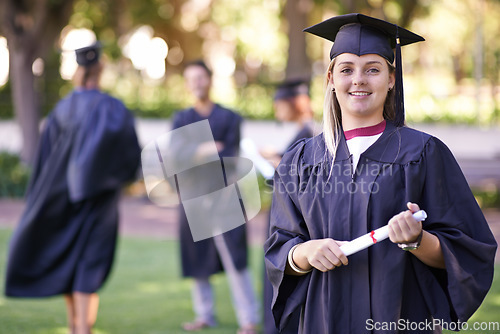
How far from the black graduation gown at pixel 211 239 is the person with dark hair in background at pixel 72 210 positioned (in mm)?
754

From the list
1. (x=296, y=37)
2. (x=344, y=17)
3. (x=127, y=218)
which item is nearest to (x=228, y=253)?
(x=344, y=17)

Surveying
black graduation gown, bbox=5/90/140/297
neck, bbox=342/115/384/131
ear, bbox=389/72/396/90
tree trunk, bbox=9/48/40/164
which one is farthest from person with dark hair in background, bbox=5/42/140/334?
tree trunk, bbox=9/48/40/164

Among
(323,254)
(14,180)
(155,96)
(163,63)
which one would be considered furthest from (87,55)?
(163,63)

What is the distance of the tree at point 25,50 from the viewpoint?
42.0 feet

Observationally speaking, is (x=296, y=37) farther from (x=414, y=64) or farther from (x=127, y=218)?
(x=414, y=64)

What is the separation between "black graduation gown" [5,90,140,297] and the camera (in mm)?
4730

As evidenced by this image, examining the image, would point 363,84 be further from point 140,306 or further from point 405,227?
point 140,306

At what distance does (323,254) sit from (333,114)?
22.6 inches

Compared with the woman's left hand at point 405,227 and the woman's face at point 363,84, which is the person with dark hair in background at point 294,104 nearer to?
the woman's face at point 363,84

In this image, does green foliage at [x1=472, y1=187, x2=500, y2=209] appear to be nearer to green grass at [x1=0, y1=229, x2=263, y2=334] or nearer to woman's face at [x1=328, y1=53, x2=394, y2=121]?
green grass at [x1=0, y1=229, x2=263, y2=334]

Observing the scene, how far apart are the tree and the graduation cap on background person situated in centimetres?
1148

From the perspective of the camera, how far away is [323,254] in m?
2.19

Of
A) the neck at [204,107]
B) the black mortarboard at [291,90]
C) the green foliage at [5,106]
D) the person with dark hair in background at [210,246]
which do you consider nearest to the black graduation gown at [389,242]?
the black mortarboard at [291,90]

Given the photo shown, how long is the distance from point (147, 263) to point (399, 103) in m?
5.93
